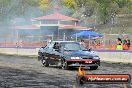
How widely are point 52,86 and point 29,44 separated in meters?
37.2

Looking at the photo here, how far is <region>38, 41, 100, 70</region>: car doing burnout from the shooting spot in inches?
917

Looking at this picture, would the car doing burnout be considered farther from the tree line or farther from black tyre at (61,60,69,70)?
the tree line

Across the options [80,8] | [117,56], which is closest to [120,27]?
[80,8]

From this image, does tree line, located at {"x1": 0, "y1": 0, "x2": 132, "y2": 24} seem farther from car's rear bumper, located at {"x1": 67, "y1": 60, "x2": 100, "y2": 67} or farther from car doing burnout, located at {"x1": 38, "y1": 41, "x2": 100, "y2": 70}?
car's rear bumper, located at {"x1": 67, "y1": 60, "x2": 100, "y2": 67}

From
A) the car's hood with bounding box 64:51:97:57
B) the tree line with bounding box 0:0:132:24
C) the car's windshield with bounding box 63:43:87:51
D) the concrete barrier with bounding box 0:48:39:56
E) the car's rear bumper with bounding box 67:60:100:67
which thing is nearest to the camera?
the car's rear bumper with bounding box 67:60:100:67

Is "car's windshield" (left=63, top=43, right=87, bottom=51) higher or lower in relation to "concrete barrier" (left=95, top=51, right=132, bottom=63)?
higher

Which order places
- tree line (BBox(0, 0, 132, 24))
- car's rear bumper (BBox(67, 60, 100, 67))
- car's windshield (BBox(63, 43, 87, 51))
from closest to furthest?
car's rear bumper (BBox(67, 60, 100, 67)) → car's windshield (BBox(63, 43, 87, 51)) → tree line (BBox(0, 0, 132, 24))

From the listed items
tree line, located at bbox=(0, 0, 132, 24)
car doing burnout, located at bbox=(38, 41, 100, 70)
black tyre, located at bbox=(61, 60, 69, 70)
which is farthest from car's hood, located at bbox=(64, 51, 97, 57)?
tree line, located at bbox=(0, 0, 132, 24)

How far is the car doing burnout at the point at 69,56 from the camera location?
76.4 ft

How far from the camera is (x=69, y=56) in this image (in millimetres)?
23422

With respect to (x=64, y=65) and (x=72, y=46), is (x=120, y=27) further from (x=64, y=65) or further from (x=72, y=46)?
(x=64, y=65)

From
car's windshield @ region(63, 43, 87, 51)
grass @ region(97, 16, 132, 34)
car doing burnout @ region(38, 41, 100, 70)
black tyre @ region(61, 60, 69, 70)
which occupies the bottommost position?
black tyre @ region(61, 60, 69, 70)

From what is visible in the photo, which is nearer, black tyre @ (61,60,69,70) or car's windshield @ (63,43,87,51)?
black tyre @ (61,60,69,70)

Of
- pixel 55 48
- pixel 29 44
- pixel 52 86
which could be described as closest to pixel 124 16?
pixel 29 44
